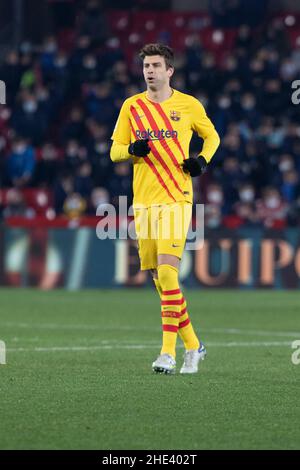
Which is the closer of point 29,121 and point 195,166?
point 195,166

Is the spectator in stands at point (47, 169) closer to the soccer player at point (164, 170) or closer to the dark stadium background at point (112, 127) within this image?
the dark stadium background at point (112, 127)

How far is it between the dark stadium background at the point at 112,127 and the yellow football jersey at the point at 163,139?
1025 cm

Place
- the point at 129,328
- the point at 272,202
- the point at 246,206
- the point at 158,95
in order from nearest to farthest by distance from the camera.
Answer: the point at 158,95, the point at 129,328, the point at 246,206, the point at 272,202

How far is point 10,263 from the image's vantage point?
19.8 m

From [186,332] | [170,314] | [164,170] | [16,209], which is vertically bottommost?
[186,332]

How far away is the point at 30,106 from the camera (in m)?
25.7

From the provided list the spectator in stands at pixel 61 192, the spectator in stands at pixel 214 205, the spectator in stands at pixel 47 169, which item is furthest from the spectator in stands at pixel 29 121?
the spectator in stands at pixel 214 205

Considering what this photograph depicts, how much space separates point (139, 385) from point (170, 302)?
949 mm

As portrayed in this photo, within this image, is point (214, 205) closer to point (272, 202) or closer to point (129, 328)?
point (272, 202)

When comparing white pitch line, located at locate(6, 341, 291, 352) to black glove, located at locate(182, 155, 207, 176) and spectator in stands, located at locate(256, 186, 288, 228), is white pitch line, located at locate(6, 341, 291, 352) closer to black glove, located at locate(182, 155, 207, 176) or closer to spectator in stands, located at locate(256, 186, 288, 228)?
black glove, located at locate(182, 155, 207, 176)

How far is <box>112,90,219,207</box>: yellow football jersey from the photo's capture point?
920 cm

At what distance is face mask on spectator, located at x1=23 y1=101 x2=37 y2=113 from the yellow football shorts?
54.6ft

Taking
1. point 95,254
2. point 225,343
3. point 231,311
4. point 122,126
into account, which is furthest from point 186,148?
point 95,254

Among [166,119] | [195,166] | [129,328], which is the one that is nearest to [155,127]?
[166,119]
